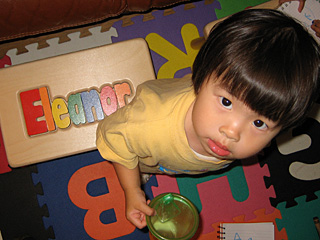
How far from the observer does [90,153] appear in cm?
111

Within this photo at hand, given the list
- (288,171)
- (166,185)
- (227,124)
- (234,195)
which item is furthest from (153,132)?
(288,171)

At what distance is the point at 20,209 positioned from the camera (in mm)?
1086

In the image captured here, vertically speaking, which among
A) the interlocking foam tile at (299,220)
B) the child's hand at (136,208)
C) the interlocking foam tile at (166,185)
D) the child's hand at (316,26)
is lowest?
the interlocking foam tile at (299,220)

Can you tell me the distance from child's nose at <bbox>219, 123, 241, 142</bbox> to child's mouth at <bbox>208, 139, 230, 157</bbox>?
1.7 inches

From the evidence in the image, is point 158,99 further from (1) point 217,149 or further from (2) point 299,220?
(2) point 299,220

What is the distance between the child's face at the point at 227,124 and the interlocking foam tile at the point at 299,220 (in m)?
0.72

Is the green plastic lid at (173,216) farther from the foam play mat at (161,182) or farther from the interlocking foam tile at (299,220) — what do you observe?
the interlocking foam tile at (299,220)

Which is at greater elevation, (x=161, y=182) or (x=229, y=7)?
(x=229, y=7)

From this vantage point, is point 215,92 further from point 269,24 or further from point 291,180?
point 291,180

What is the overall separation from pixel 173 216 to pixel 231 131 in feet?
1.05

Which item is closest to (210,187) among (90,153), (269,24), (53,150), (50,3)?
(90,153)

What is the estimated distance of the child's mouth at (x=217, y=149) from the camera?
1.84 ft

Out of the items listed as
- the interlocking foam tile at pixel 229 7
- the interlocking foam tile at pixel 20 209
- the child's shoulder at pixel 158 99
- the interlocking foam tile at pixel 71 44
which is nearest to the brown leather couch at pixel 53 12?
the interlocking foam tile at pixel 71 44

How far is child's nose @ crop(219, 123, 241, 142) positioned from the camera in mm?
515
